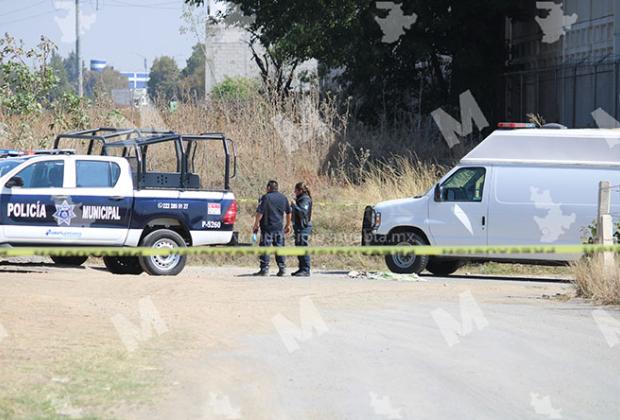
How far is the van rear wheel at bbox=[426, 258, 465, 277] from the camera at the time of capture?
2032 cm

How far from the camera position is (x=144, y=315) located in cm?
1282

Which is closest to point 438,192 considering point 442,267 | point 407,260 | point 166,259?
point 407,260

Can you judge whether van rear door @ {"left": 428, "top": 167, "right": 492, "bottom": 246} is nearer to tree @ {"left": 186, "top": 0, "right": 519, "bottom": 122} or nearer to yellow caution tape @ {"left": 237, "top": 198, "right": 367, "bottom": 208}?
yellow caution tape @ {"left": 237, "top": 198, "right": 367, "bottom": 208}

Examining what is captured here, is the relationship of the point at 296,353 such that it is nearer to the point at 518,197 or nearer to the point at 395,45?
the point at 518,197

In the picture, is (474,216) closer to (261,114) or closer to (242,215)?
(242,215)

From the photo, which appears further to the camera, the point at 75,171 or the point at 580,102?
the point at 580,102

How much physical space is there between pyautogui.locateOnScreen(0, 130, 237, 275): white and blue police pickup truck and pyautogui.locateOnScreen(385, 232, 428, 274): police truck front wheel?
286 centimetres

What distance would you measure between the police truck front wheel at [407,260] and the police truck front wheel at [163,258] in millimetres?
3604

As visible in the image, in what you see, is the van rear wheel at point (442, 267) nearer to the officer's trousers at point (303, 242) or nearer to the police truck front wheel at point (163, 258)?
the officer's trousers at point (303, 242)

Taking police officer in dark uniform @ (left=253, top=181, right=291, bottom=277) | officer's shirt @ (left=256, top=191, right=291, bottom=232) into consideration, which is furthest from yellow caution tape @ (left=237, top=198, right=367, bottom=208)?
officer's shirt @ (left=256, top=191, right=291, bottom=232)

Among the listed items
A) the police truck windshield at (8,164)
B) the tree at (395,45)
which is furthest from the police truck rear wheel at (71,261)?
the tree at (395,45)

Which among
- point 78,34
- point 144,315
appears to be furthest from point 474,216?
point 78,34

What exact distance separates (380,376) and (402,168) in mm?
18368

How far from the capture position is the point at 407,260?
19.6 meters
